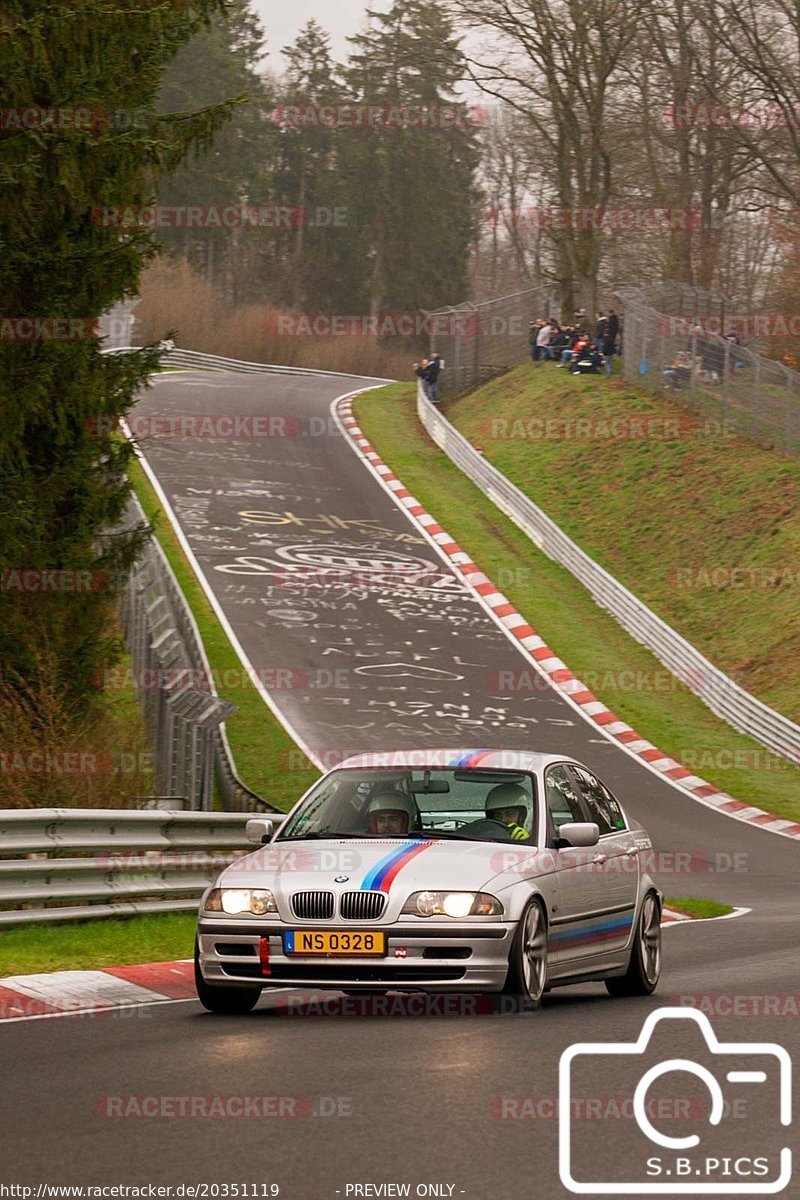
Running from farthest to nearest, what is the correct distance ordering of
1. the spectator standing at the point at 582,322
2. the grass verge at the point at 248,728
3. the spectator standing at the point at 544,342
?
1. the spectator standing at the point at 544,342
2. the spectator standing at the point at 582,322
3. the grass verge at the point at 248,728

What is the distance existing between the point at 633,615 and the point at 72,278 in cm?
1959

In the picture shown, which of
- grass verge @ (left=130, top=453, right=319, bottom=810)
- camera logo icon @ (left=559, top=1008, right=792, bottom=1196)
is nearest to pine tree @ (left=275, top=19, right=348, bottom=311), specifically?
grass verge @ (left=130, top=453, right=319, bottom=810)

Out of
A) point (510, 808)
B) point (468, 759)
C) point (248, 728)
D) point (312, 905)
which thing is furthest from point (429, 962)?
point (248, 728)

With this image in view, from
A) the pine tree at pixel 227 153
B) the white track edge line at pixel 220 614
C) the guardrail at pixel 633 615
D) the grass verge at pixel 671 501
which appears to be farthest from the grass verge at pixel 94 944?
the pine tree at pixel 227 153

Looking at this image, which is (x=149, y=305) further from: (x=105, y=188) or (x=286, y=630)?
(x=105, y=188)

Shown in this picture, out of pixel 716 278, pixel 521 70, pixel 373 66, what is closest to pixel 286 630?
pixel 521 70

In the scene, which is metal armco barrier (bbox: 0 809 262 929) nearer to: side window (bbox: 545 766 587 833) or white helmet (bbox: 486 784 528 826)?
white helmet (bbox: 486 784 528 826)

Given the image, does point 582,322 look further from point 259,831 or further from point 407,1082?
point 407,1082

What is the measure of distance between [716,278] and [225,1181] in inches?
2825

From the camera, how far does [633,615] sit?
36.5 m

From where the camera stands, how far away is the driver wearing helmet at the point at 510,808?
10602 mm

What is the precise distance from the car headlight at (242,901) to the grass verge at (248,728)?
416 inches

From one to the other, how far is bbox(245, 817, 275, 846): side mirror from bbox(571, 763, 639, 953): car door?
6.23ft

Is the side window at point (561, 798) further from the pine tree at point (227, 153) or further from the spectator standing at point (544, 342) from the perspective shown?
the pine tree at point (227, 153)
